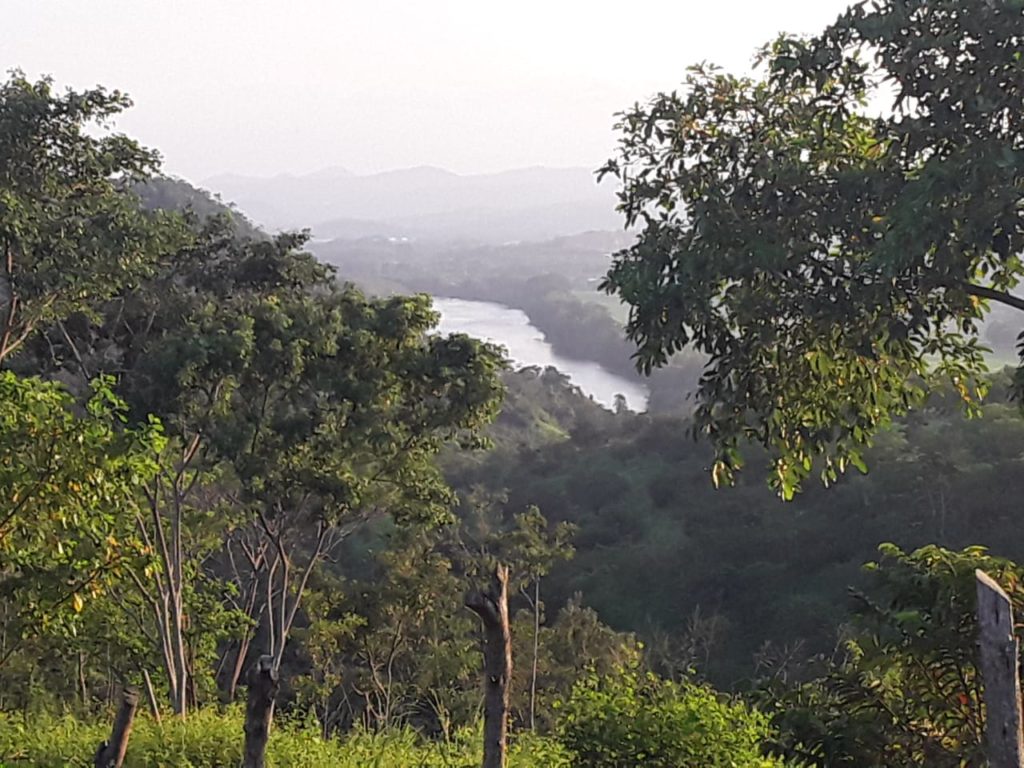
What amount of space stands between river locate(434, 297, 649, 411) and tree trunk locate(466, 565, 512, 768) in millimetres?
53629

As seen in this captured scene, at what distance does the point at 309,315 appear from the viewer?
8141mm

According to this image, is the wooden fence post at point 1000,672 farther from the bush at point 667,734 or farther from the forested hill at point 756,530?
the forested hill at point 756,530

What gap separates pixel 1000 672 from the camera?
2859mm

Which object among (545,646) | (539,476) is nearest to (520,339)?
(539,476)

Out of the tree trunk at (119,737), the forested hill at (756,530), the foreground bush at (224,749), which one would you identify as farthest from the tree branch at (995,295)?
the forested hill at (756,530)

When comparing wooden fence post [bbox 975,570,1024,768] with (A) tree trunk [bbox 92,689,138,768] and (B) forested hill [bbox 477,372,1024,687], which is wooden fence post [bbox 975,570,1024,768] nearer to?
(A) tree trunk [bbox 92,689,138,768]

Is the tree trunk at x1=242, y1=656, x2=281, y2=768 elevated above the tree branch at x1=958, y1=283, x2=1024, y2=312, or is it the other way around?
the tree branch at x1=958, y1=283, x2=1024, y2=312

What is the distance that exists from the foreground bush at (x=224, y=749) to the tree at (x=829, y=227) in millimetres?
2331

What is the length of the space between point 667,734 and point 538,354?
6266 centimetres

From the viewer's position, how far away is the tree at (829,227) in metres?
3.78

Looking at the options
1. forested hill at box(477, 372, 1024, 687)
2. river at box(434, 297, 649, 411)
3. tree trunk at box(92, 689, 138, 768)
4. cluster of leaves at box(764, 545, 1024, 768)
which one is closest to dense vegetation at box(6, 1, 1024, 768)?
cluster of leaves at box(764, 545, 1024, 768)

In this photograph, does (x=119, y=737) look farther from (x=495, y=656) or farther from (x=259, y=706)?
(x=495, y=656)

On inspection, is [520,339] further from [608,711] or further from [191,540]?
[608,711]

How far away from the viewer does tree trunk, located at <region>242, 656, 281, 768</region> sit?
4.45 metres
